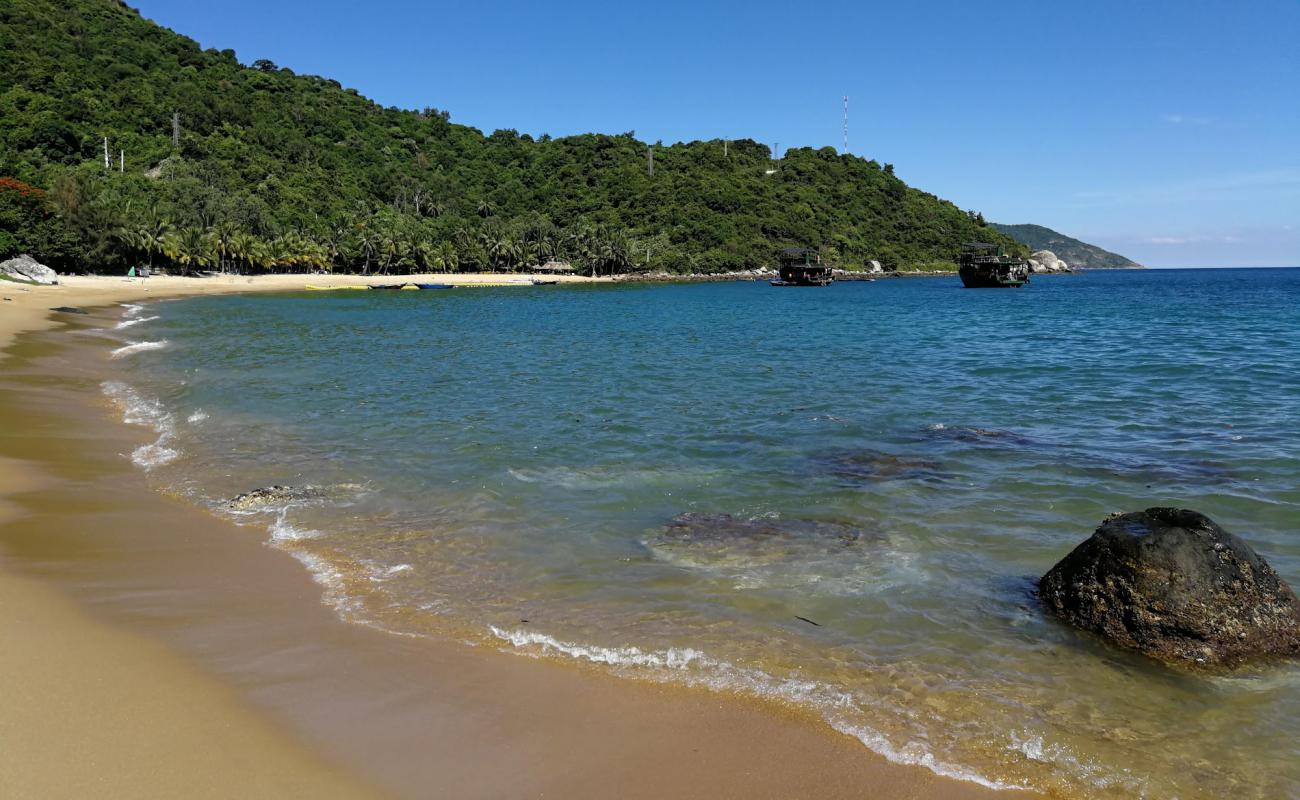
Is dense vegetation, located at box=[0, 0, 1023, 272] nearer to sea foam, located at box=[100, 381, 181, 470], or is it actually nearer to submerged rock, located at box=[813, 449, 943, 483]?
sea foam, located at box=[100, 381, 181, 470]

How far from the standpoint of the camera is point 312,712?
4.84 m

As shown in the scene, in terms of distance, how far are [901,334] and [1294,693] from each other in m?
35.4

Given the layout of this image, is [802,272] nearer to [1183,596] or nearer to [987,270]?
[987,270]

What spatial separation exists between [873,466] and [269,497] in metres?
9.07

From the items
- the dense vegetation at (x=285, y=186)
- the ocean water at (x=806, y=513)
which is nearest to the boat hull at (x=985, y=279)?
Result: the dense vegetation at (x=285, y=186)

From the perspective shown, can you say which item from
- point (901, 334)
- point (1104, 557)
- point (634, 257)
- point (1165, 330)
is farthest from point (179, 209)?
point (1104, 557)

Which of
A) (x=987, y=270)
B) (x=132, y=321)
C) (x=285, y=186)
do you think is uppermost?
(x=285, y=186)

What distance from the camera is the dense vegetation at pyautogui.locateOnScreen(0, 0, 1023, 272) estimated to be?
87.5 m

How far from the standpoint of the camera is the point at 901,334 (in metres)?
39.3

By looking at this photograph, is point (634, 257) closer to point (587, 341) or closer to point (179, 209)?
point (179, 209)

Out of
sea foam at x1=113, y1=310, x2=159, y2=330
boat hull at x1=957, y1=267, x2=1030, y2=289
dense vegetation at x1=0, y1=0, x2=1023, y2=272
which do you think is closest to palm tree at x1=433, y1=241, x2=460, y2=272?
dense vegetation at x1=0, y1=0, x2=1023, y2=272

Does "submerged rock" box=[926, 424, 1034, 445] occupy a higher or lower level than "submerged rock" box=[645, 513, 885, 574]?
higher

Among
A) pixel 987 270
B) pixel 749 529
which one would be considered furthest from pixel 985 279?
pixel 749 529

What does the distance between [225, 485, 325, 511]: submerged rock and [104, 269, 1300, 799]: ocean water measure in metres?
0.13
